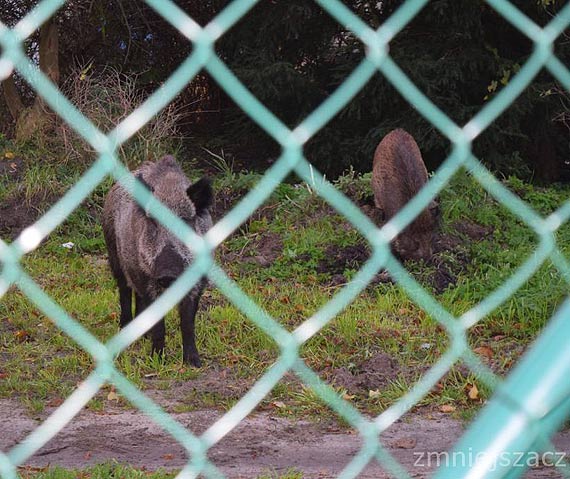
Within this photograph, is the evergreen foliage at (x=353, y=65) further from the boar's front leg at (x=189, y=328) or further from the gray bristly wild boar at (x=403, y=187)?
the boar's front leg at (x=189, y=328)

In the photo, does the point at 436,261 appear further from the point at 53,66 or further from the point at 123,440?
the point at 53,66

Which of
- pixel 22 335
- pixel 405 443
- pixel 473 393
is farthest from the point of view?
pixel 22 335

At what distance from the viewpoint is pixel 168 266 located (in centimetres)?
538

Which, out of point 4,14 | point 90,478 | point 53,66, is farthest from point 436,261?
point 4,14

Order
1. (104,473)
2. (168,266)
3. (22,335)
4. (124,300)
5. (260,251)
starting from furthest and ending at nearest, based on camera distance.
Result: 1. (260,251)
2. (124,300)
3. (22,335)
4. (168,266)
5. (104,473)

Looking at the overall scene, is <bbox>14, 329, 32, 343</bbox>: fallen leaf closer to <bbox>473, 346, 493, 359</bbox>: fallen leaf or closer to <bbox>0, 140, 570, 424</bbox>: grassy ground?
<bbox>0, 140, 570, 424</bbox>: grassy ground

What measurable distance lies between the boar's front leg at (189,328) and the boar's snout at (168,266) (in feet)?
0.70

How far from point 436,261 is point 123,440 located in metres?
3.41

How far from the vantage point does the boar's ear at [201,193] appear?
5164mm

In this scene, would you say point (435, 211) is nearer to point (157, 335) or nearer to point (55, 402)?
point (157, 335)

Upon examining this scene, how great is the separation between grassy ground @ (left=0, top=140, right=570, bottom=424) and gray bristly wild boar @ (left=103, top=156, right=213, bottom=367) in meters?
0.31

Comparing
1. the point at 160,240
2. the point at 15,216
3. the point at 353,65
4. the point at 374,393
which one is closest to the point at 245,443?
the point at 374,393

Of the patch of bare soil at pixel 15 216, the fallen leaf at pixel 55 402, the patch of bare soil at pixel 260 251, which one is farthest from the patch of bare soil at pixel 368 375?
the patch of bare soil at pixel 15 216

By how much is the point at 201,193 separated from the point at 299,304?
176 cm
